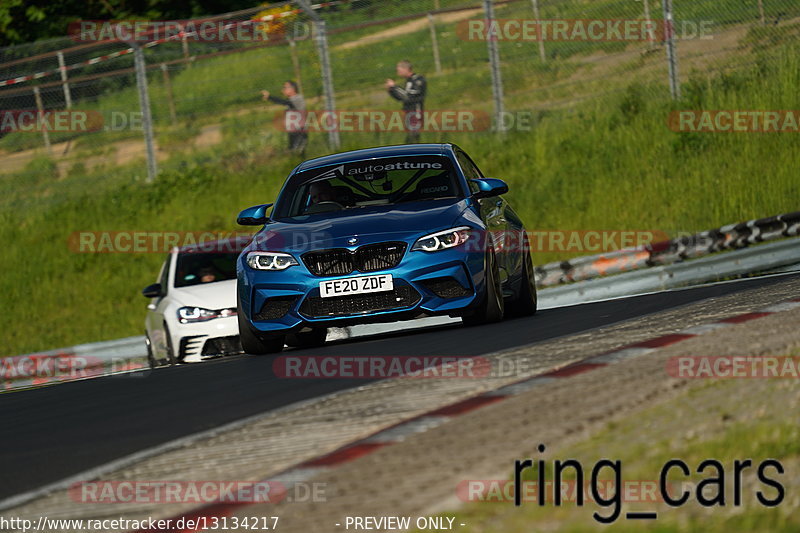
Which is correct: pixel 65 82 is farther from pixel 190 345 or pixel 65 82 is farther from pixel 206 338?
pixel 206 338

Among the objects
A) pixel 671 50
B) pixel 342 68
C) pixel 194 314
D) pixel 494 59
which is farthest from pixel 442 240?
pixel 342 68

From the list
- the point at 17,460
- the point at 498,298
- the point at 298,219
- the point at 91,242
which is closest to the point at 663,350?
the point at 17,460

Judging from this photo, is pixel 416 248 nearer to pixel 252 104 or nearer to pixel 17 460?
pixel 17 460

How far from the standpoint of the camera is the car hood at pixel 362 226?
10797mm

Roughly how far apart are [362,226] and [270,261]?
740mm

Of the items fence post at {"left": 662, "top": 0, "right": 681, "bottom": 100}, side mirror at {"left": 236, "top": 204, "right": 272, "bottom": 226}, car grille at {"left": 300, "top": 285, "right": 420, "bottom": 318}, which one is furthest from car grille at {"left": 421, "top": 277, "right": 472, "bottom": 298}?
fence post at {"left": 662, "top": 0, "right": 681, "bottom": 100}

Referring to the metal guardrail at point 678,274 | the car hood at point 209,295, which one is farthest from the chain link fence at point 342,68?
the car hood at point 209,295

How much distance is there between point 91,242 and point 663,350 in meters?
18.7

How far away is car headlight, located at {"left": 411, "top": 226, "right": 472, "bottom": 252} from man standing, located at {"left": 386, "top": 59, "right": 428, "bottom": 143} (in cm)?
1353

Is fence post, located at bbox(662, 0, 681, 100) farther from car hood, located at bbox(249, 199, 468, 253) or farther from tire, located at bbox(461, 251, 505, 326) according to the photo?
tire, located at bbox(461, 251, 505, 326)

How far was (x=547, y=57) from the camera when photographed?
23.5 metres

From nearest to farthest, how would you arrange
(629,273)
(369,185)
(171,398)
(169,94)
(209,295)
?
(171,398) → (369,185) → (209,295) → (629,273) → (169,94)

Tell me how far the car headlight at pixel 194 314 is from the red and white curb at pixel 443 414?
657cm

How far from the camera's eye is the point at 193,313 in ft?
46.0
